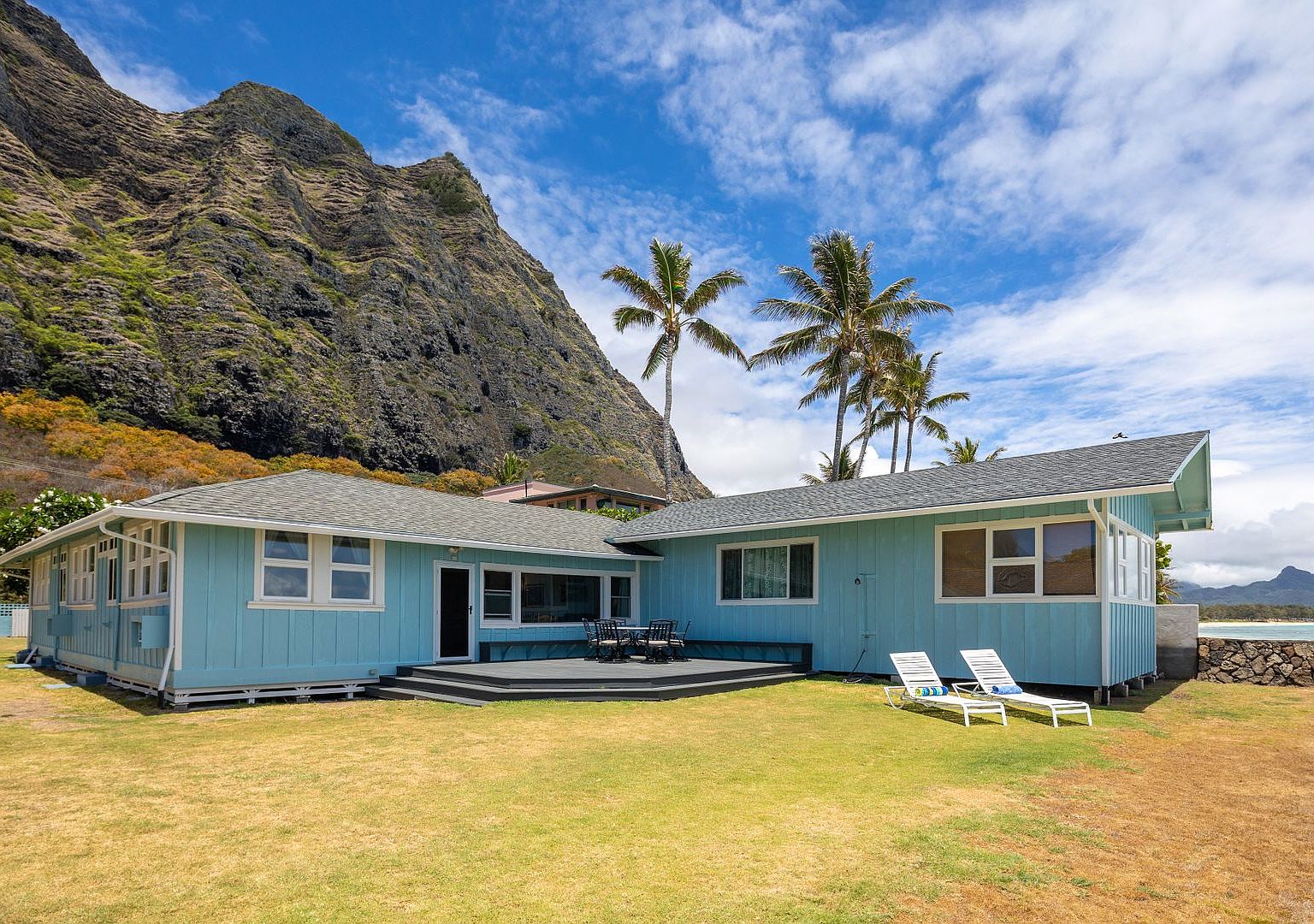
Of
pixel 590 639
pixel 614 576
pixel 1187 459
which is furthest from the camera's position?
pixel 614 576

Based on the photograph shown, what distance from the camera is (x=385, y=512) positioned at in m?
14.3

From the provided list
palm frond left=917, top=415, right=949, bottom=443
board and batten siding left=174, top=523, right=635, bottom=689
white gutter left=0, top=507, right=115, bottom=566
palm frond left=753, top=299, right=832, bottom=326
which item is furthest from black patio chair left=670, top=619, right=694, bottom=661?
palm frond left=917, top=415, right=949, bottom=443

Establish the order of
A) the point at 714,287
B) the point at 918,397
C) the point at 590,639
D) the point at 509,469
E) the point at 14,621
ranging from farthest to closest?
the point at 509,469 → the point at 918,397 → the point at 714,287 → the point at 14,621 → the point at 590,639

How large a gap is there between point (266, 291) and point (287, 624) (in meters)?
66.0

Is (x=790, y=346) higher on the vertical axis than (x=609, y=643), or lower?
higher

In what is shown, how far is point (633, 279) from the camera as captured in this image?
30.8m

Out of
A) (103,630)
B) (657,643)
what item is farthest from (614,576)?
(103,630)

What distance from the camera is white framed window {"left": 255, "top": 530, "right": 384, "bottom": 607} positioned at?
11.9 meters

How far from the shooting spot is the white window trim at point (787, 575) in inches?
588

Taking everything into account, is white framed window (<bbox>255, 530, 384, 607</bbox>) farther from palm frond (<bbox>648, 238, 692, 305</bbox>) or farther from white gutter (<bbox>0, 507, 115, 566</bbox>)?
palm frond (<bbox>648, 238, 692, 305</bbox>)

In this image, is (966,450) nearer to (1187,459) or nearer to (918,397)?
(918,397)

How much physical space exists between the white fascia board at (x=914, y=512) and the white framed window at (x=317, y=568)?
6.25 m

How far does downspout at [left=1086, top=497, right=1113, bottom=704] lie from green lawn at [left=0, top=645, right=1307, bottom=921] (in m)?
1.43

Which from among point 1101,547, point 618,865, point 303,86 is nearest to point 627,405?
point 303,86
